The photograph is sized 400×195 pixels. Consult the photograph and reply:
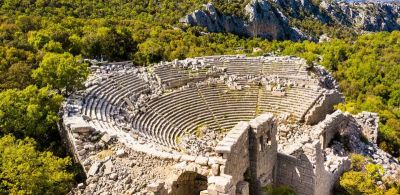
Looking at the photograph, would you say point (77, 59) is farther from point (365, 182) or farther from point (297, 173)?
point (365, 182)

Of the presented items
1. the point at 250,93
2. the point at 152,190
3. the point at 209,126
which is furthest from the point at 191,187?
the point at 250,93

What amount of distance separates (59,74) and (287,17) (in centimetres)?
6061

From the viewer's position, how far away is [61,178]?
13.3 meters

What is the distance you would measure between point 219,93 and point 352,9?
84.0 meters

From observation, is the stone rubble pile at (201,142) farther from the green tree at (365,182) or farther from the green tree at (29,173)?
the green tree at (29,173)

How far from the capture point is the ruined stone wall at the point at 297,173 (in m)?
13.9

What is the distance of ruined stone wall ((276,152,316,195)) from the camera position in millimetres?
13875

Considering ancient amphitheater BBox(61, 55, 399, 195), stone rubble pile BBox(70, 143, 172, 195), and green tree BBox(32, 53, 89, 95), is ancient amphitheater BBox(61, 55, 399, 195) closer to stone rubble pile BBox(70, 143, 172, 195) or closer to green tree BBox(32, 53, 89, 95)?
stone rubble pile BBox(70, 143, 172, 195)

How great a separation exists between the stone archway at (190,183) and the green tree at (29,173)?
146 inches

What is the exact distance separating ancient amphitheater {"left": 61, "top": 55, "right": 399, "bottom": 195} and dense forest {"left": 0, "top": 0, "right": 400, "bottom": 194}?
1149 millimetres

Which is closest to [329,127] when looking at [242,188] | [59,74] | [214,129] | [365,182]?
[365,182]

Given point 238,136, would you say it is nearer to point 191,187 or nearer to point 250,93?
point 191,187

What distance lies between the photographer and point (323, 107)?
25406 mm

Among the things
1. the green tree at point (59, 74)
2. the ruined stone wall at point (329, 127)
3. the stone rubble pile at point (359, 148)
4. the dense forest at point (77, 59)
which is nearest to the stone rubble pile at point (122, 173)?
the dense forest at point (77, 59)
